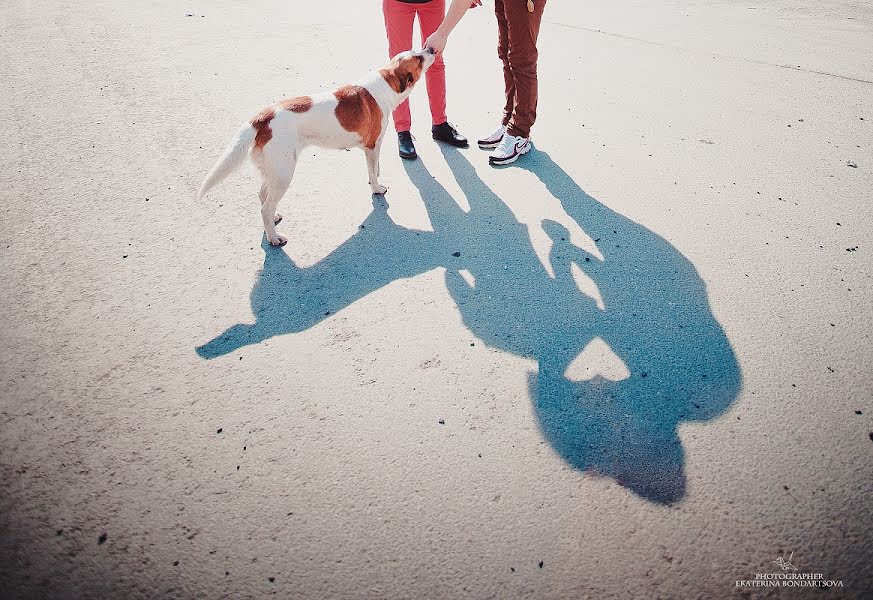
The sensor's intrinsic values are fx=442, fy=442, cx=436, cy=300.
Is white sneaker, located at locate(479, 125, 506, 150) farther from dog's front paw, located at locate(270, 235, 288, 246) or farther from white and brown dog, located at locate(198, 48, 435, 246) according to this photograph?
dog's front paw, located at locate(270, 235, 288, 246)

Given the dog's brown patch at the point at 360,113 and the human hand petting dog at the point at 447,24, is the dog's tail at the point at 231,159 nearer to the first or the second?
the dog's brown patch at the point at 360,113

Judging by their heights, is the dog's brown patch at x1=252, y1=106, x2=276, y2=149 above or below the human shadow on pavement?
above

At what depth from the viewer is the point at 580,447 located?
6.73 ft

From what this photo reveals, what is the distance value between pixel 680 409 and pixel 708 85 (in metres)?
4.74

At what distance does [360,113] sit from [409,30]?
1.13m

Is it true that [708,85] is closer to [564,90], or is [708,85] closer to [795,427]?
[564,90]

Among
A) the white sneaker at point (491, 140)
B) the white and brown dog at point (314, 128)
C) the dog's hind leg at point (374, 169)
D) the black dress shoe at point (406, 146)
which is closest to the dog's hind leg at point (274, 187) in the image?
the white and brown dog at point (314, 128)

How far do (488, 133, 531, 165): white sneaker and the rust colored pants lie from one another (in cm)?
6

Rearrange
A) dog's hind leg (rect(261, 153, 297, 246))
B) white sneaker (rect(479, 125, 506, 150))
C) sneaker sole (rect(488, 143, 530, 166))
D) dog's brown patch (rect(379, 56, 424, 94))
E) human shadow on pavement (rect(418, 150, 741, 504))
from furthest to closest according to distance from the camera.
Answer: white sneaker (rect(479, 125, 506, 150)) → sneaker sole (rect(488, 143, 530, 166)) → dog's brown patch (rect(379, 56, 424, 94)) → dog's hind leg (rect(261, 153, 297, 246)) → human shadow on pavement (rect(418, 150, 741, 504))

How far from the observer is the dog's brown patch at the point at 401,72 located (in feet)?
10.9

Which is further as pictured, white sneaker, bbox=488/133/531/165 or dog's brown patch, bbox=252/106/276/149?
white sneaker, bbox=488/133/531/165

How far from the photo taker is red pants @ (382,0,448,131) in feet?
11.7
